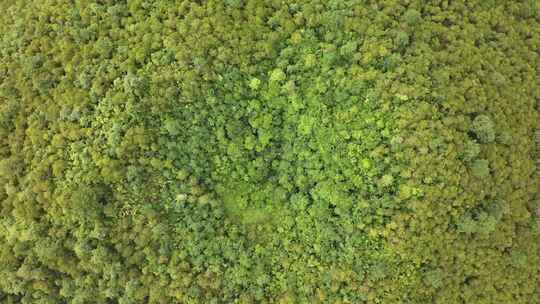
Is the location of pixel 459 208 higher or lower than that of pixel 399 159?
lower

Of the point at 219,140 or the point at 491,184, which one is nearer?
the point at 491,184

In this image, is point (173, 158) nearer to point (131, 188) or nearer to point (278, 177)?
point (131, 188)

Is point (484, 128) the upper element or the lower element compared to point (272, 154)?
upper

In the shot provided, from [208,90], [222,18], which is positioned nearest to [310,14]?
[222,18]

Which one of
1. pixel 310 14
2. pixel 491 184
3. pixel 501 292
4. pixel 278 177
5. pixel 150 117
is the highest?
pixel 310 14

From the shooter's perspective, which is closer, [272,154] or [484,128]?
[484,128]

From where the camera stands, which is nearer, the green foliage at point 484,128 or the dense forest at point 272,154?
the green foliage at point 484,128
